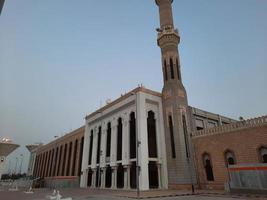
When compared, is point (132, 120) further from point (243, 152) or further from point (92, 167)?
point (243, 152)

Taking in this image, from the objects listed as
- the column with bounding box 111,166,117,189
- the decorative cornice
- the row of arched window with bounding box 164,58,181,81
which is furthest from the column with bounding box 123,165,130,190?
the row of arched window with bounding box 164,58,181,81

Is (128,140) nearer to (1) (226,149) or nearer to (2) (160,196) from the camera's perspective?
(2) (160,196)

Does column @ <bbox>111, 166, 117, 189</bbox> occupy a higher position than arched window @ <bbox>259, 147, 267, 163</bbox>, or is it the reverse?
arched window @ <bbox>259, 147, 267, 163</bbox>

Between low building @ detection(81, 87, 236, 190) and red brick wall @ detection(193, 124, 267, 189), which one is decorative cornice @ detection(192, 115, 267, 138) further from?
low building @ detection(81, 87, 236, 190)

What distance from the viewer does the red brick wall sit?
63.3 ft

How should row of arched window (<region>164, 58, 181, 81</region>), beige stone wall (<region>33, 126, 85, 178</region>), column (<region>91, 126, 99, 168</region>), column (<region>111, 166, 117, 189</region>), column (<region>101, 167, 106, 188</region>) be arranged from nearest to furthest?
column (<region>111, 166, 117, 189</region>) → row of arched window (<region>164, 58, 181, 81</region>) → column (<region>101, 167, 106, 188</region>) → column (<region>91, 126, 99, 168</region>) → beige stone wall (<region>33, 126, 85, 178</region>)

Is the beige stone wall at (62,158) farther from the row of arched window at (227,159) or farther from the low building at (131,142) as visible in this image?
the row of arched window at (227,159)

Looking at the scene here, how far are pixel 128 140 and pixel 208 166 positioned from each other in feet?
33.7

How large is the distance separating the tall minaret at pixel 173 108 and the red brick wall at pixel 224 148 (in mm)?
1227

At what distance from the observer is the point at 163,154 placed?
84.3 feet

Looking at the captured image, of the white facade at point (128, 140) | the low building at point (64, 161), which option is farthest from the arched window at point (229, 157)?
the low building at point (64, 161)

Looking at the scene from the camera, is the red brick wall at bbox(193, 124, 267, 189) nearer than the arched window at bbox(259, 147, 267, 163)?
No

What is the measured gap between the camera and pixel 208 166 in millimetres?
23484

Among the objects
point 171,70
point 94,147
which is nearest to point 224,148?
point 171,70
